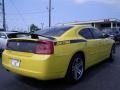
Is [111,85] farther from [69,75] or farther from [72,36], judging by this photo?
[72,36]

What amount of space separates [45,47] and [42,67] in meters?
0.44

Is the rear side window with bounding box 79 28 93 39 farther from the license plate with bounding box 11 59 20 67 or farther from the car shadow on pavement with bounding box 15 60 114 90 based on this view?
the license plate with bounding box 11 59 20 67

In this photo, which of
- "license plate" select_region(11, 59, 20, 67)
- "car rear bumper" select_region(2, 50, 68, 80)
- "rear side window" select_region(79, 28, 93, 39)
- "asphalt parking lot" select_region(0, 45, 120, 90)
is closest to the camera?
"car rear bumper" select_region(2, 50, 68, 80)

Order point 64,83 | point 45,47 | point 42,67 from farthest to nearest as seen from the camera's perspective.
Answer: point 64,83 < point 45,47 < point 42,67

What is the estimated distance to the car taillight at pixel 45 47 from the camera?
4845mm

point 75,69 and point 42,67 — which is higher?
point 42,67

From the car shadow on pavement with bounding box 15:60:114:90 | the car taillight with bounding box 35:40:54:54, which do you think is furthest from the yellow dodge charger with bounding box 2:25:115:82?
the car shadow on pavement with bounding box 15:60:114:90

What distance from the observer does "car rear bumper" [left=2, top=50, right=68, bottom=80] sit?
479 cm

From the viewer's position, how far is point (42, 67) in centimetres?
478

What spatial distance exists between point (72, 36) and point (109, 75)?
5.75 ft

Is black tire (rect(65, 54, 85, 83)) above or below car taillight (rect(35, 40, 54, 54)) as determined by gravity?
below

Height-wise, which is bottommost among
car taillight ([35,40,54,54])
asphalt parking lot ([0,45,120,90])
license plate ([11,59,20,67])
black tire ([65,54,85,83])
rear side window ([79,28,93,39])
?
asphalt parking lot ([0,45,120,90])

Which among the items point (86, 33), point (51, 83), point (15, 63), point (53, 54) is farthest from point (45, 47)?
point (86, 33)

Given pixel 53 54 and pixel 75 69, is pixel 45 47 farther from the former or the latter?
pixel 75 69
